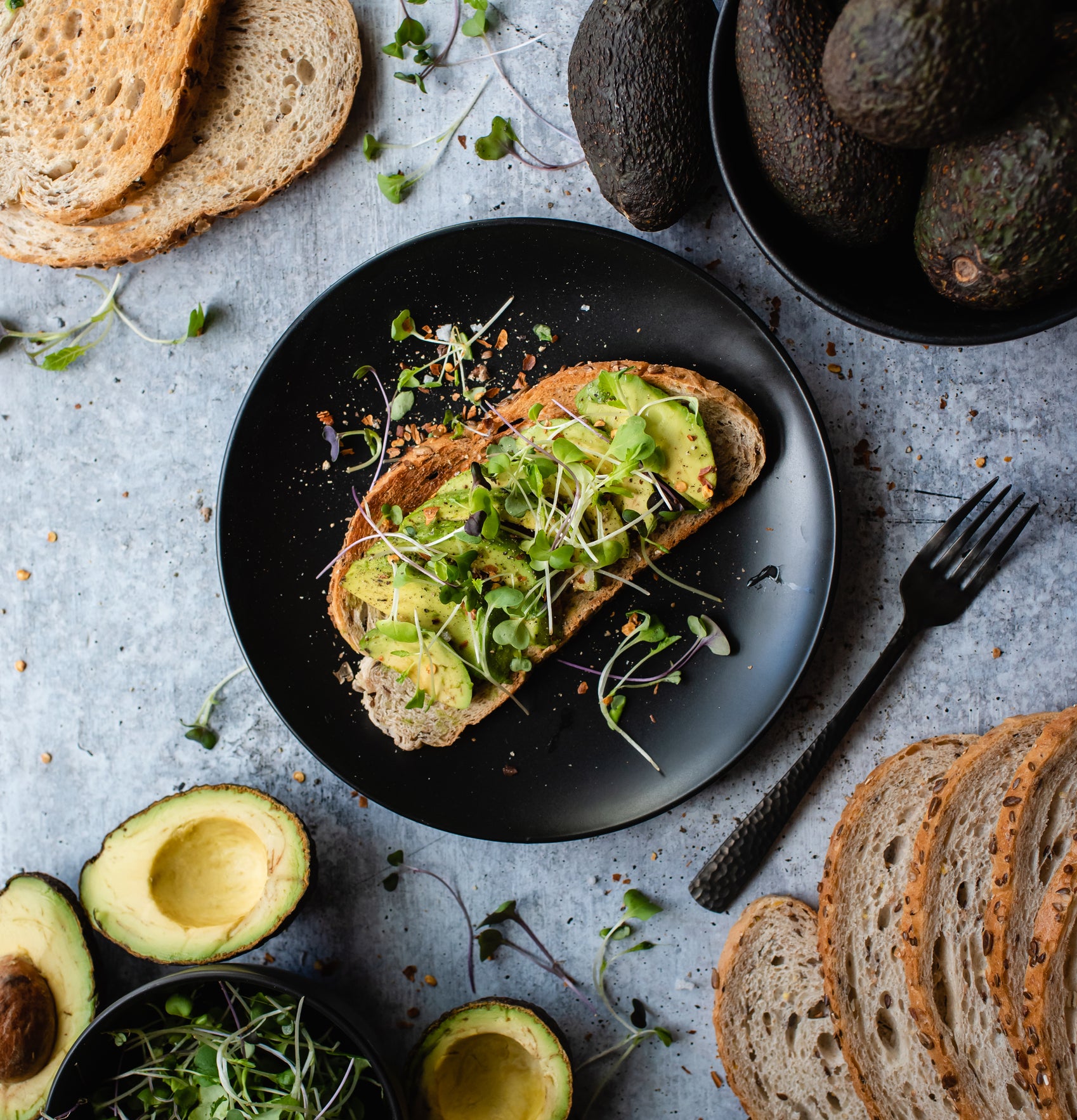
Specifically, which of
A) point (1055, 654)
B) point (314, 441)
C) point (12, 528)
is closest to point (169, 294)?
point (314, 441)

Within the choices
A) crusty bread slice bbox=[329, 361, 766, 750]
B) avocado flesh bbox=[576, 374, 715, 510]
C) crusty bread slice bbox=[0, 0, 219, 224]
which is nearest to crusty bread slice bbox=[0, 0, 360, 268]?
crusty bread slice bbox=[0, 0, 219, 224]

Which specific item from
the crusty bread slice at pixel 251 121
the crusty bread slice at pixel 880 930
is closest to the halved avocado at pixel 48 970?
the crusty bread slice at pixel 251 121

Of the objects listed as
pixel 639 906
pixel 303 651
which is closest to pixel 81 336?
pixel 303 651

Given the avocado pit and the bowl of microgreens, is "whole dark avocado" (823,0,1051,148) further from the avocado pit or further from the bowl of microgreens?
the avocado pit

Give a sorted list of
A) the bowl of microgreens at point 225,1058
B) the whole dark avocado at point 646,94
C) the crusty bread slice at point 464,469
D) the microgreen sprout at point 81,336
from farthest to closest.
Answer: the microgreen sprout at point 81,336 < the crusty bread slice at point 464,469 < the bowl of microgreens at point 225,1058 < the whole dark avocado at point 646,94

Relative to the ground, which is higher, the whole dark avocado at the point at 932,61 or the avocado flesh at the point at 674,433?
the whole dark avocado at the point at 932,61

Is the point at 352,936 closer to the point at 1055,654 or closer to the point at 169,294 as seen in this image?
the point at 169,294

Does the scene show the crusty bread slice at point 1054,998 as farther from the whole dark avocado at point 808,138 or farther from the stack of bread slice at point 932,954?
the whole dark avocado at point 808,138

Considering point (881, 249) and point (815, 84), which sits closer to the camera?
point (815, 84)
